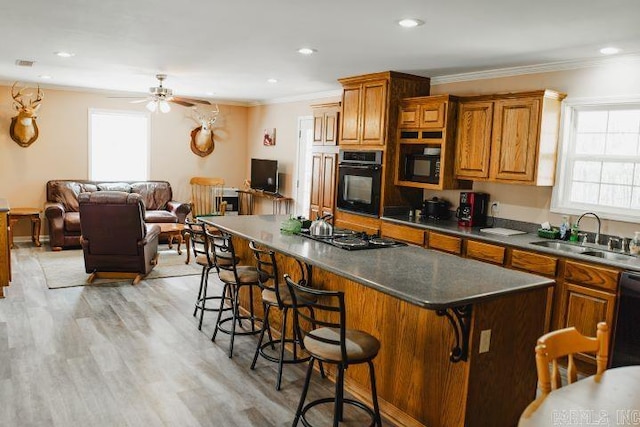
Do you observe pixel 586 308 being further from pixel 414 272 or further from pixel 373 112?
pixel 373 112

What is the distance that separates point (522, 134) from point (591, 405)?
3.43 metres

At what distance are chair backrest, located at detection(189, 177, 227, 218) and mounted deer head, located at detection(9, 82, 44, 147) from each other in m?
2.57

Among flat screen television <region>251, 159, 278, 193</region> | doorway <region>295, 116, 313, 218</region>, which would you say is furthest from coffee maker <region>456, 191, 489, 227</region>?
flat screen television <region>251, 159, 278, 193</region>

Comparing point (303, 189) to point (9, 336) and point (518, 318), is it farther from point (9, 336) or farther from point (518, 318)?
point (518, 318)

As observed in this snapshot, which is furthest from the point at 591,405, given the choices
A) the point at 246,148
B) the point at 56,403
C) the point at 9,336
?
the point at 246,148

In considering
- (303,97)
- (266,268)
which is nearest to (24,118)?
(303,97)

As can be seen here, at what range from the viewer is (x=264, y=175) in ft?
28.3

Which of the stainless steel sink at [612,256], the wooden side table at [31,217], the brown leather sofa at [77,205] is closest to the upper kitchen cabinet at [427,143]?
the stainless steel sink at [612,256]

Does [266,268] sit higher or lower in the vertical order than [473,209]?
lower

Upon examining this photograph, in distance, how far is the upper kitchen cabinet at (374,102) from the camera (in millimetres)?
5520

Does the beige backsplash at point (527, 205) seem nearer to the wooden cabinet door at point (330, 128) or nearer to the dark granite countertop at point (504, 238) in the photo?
the dark granite countertop at point (504, 238)

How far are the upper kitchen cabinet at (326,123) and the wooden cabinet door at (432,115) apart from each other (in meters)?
1.37

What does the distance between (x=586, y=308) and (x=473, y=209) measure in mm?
1604

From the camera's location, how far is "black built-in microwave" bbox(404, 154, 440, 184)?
5.31m
